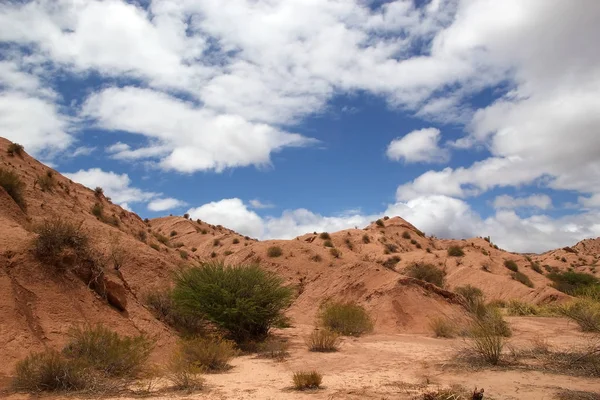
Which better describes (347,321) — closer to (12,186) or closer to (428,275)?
(12,186)

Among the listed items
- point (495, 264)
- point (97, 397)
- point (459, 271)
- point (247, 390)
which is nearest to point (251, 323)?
point (247, 390)

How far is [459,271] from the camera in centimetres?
4078

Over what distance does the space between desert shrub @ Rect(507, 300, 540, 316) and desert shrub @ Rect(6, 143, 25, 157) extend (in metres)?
29.4

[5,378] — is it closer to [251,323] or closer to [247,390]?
[247,390]

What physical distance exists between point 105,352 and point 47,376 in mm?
1526

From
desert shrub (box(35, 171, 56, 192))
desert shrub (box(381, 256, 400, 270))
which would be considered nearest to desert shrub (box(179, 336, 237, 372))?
desert shrub (box(35, 171, 56, 192))

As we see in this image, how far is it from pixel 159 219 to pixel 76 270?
5926cm

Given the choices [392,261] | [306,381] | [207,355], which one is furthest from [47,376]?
[392,261]

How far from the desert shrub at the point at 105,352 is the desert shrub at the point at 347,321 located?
10242 millimetres

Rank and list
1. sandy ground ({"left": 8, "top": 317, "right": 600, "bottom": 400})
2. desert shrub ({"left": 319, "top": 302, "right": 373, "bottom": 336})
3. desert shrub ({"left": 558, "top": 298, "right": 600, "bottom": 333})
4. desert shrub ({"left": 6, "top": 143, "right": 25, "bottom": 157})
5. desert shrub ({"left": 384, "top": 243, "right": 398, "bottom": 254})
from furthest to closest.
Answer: desert shrub ({"left": 384, "top": 243, "right": 398, "bottom": 254}) < desert shrub ({"left": 6, "top": 143, "right": 25, "bottom": 157}) < desert shrub ({"left": 319, "top": 302, "right": 373, "bottom": 336}) < desert shrub ({"left": 558, "top": 298, "right": 600, "bottom": 333}) < sandy ground ({"left": 8, "top": 317, "right": 600, "bottom": 400})

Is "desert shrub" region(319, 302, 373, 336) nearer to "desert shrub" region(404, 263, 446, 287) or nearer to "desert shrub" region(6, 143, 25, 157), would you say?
"desert shrub" region(404, 263, 446, 287)

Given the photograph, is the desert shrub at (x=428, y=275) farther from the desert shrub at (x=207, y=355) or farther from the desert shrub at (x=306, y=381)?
the desert shrub at (x=306, y=381)

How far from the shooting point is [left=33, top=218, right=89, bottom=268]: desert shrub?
13602 mm

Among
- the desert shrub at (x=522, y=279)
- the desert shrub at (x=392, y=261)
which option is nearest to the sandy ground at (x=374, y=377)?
the desert shrub at (x=522, y=279)
